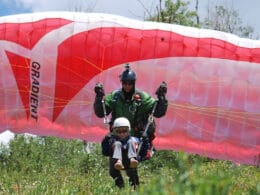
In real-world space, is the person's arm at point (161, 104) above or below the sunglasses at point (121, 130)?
above

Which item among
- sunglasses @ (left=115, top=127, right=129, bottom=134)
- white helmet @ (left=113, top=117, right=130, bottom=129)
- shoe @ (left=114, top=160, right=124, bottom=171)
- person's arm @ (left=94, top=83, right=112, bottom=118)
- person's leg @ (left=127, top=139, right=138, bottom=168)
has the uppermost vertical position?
person's arm @ (left=94, top=83, right=112, bottom=118)

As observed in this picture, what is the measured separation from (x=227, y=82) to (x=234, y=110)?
44 centimetres

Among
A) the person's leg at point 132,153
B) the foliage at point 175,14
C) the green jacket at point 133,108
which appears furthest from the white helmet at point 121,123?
the foliage at point 175,14

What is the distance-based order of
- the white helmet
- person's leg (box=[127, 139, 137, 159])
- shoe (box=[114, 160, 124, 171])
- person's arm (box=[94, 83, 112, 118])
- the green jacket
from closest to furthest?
shoe (box=[114, 160, 124, 171])
person's leg (box=[127, 139, 137, 159])
the white helmet
the green jacket
person's arm (box=[94, 83, 112, 118])

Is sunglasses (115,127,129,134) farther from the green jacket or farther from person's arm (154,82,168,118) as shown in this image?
person's arm (154,82,168,118)

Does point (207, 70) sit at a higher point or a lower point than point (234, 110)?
higher

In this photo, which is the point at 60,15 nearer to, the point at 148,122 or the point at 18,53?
the point at 18,53

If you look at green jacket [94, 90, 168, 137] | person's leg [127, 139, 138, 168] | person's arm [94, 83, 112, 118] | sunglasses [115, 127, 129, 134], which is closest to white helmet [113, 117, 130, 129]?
sunglasses [115, 127, 129, 134]

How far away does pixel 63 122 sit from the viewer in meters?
9.38

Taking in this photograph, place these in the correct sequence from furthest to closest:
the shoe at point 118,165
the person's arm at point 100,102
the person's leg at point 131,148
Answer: the person's arm at point 100,102
the person's leg at point 131,148
the shoe at point 118,165

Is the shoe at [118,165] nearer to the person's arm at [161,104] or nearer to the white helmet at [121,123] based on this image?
the white helmet at [121,123]

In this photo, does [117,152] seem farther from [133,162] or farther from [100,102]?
[100,102]

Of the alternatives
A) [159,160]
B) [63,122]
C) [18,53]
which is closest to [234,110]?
[63,122]

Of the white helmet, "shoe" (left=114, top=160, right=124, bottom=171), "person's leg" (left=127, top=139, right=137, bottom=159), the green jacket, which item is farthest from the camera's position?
the green jacket
